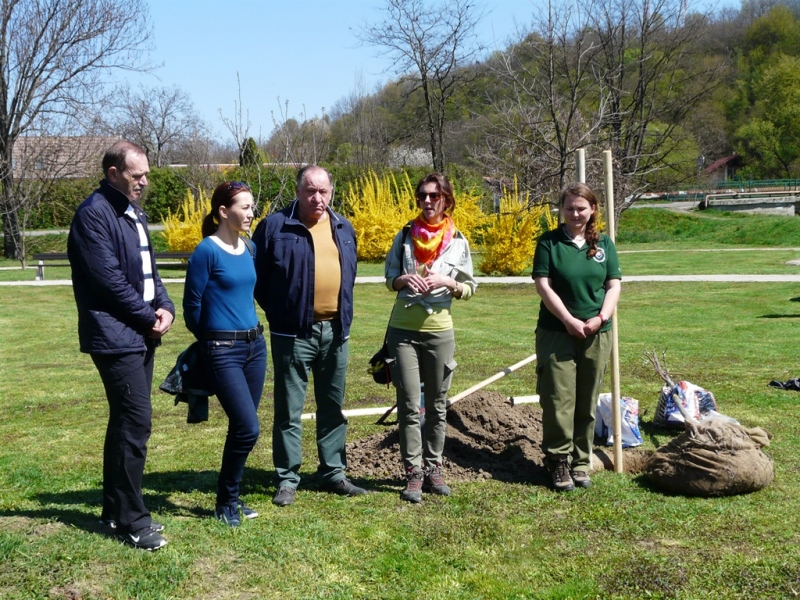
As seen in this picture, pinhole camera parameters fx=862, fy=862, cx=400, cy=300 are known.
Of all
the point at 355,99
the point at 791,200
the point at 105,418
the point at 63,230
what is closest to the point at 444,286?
the point at 105,418

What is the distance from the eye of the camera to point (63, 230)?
130 ft

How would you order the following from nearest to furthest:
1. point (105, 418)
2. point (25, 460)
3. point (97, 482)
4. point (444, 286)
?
point (444, 286), point (97, 482), point (25, 460), point (105, 418)

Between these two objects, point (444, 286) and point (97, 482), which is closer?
point (444, 286)

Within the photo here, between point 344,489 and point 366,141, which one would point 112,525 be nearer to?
point 344,489

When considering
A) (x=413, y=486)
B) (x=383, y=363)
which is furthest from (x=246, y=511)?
(x=383, y=363)

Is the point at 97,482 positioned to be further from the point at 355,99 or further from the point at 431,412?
the point at 355,99

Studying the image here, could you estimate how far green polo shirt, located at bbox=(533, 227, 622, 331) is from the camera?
17.0 ft

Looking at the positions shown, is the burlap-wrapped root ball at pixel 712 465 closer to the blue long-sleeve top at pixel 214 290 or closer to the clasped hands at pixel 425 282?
the clasped hands at pixel 425 282

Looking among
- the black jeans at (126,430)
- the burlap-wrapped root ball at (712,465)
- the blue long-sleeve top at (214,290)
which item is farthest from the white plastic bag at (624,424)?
the black jeans at (126,430)

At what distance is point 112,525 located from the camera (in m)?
4.48

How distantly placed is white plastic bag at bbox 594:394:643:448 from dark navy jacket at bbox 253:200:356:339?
91.4 inches

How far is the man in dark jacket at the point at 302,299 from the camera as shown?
4.93 m

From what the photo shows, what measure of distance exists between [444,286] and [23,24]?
1364 inches

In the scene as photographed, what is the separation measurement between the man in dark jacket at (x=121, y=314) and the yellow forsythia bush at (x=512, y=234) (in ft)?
57.7
